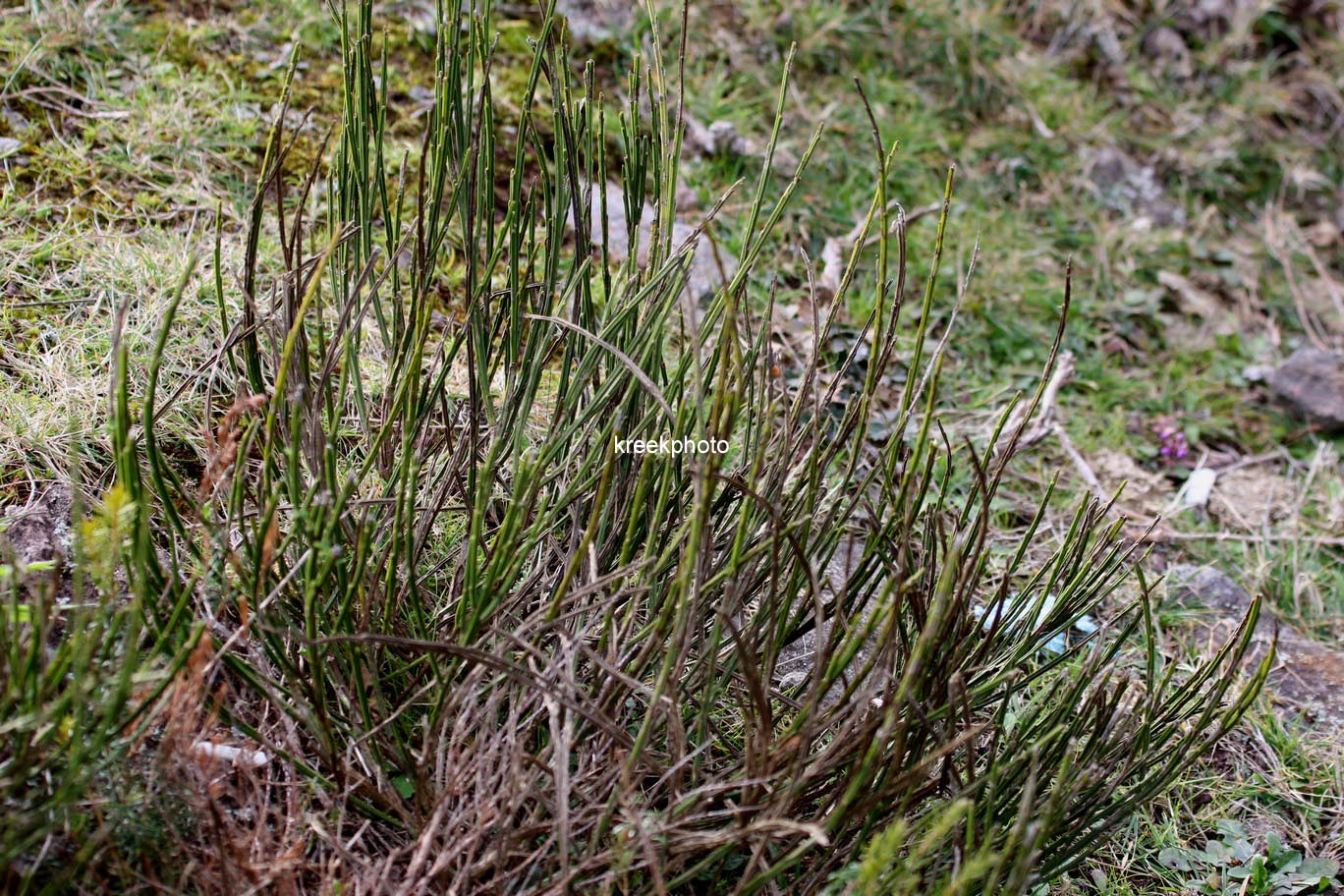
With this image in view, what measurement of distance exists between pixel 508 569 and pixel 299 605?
1.16 feet

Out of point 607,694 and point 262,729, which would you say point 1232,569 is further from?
point 262,729

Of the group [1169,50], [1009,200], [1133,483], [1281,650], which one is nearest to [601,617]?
[1281,650]

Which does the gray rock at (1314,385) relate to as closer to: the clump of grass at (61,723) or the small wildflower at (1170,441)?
the small wildflower at (1170,441)

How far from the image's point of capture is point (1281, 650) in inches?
79.8

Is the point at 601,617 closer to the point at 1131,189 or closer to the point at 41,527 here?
the point at 41,527

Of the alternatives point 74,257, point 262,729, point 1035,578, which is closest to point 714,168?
point 74,257

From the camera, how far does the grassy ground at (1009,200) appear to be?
176 cm

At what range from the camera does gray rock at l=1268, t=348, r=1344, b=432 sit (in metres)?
2.70

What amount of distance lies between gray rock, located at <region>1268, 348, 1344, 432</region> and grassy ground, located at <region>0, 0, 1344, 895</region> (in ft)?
0.17

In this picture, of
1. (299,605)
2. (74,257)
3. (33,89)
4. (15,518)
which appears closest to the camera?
(299,605)

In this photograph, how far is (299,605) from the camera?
1.25 m

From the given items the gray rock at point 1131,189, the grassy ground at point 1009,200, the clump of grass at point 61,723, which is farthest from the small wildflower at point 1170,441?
the clump of grass at point 61,723

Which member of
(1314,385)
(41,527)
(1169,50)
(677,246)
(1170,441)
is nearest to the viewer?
(41,527)

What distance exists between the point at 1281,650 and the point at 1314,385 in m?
1.05
